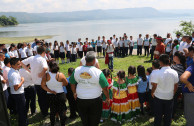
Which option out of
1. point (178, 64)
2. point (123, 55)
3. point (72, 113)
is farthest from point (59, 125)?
point (123, 55)

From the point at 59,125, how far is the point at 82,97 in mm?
1769

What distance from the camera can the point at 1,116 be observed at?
1.64 meters

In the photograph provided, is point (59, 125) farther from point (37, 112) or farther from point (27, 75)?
point (27, 75)

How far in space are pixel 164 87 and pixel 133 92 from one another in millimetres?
1223

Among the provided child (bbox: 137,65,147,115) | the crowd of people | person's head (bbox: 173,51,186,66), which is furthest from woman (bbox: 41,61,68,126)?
person's head (bbox: 173,51,186,66)

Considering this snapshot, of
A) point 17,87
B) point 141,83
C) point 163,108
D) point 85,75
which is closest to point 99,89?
point 85,75

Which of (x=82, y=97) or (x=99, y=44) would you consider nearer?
(x=82, y=97)

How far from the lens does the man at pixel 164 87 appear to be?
3.50 meters

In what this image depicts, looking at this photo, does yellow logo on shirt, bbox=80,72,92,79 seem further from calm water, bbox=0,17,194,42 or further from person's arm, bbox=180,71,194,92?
calm water, bbox=0,17,194,42

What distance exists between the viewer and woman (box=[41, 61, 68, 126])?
402 cm

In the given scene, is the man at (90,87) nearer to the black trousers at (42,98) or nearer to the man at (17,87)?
the man at (17,87)

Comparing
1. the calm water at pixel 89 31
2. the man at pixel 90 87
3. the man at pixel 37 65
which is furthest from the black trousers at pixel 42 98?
the calm water at pixel 89 31

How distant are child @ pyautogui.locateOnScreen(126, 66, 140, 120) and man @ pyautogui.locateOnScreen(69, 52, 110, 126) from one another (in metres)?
1.42

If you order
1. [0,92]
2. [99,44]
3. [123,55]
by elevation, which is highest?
[0,92]
